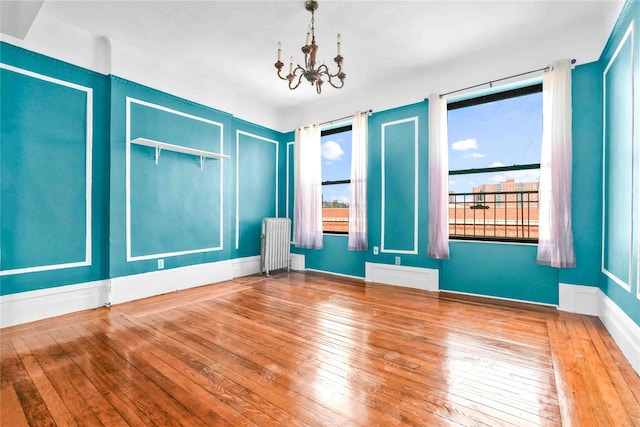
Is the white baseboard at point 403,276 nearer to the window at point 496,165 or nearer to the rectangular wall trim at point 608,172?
the window at point 496,165

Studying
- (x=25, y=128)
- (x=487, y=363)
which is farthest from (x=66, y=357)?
(x=487, y=363)

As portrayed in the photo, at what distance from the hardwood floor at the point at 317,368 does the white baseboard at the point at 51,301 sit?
13cm

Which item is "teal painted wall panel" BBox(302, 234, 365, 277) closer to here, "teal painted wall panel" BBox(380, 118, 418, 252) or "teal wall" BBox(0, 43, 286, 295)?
"teal painted wall panel" BBox(380, 118, 418, 252)

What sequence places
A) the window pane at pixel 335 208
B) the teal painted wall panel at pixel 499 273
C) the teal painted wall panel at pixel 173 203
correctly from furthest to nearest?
the window pane at pixel 335 208, the teal painted wall panel at pixel 173 203, the teal painted wall panel at pixel 499 273

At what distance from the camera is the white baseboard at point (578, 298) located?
2.99m

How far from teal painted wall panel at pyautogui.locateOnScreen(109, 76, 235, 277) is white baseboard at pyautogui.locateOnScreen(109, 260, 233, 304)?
0.09m

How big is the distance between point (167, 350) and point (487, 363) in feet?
8.01

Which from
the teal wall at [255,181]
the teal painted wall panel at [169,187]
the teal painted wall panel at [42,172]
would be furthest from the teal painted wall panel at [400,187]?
the teal painted wall panel at [42,172]

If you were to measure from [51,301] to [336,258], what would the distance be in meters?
3.75

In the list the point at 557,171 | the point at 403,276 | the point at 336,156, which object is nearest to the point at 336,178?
the point at 336,156

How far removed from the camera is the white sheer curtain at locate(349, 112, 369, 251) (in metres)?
4.55

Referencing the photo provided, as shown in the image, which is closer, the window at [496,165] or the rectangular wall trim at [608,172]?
the rectangular wall trim at [608,172]

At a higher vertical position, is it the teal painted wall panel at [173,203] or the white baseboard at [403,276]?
the teal painted wall panel at [173,203]

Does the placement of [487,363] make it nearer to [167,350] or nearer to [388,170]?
[167,350]
